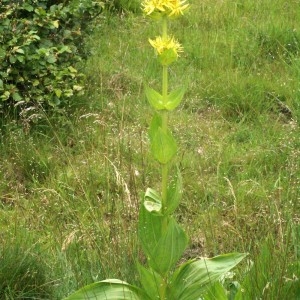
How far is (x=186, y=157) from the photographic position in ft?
13.9

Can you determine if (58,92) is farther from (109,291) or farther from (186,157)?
(109,291)

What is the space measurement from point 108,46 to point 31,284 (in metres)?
3.18

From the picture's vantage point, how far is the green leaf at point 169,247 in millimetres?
2363

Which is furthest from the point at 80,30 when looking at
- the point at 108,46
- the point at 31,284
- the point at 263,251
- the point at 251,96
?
the point at 263,251

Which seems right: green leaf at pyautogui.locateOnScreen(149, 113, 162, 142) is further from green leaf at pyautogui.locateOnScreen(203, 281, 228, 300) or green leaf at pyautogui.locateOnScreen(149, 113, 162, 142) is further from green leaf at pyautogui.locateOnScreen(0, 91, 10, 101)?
green leaf at pyautogui.locateOnScreen(0, 91, 10, 101)

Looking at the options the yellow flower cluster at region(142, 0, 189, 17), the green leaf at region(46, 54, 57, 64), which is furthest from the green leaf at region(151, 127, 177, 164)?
the green leaf at region(46, 54, 57, 64)

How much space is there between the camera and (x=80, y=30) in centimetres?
507

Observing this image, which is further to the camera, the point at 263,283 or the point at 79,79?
the point at 79,79

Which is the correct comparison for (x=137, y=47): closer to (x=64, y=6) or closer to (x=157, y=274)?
(x=64, y=6)

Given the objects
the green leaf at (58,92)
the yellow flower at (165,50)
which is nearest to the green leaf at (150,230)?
the yellow flower at (165,50)

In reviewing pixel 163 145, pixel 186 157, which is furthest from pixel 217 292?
pixel 186 157

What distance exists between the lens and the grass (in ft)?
9.50

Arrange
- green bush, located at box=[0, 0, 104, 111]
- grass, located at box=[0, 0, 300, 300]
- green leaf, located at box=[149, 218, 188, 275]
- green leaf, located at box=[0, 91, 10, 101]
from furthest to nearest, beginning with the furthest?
green bush, located at box=[0, 0, 104, 111]
green leaf, located at box=[0, 91, 10, 101]
grass, located at box=[0, 0, 300, 300]
green leaf, located at box=[149, 218, 188, 275]

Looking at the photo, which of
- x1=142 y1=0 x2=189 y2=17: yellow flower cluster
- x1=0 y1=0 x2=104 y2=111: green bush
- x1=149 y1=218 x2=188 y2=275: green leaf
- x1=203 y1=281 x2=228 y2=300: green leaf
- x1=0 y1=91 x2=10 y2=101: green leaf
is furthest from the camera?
x1=0 y1=0 x2=104 y2=111: green bush
